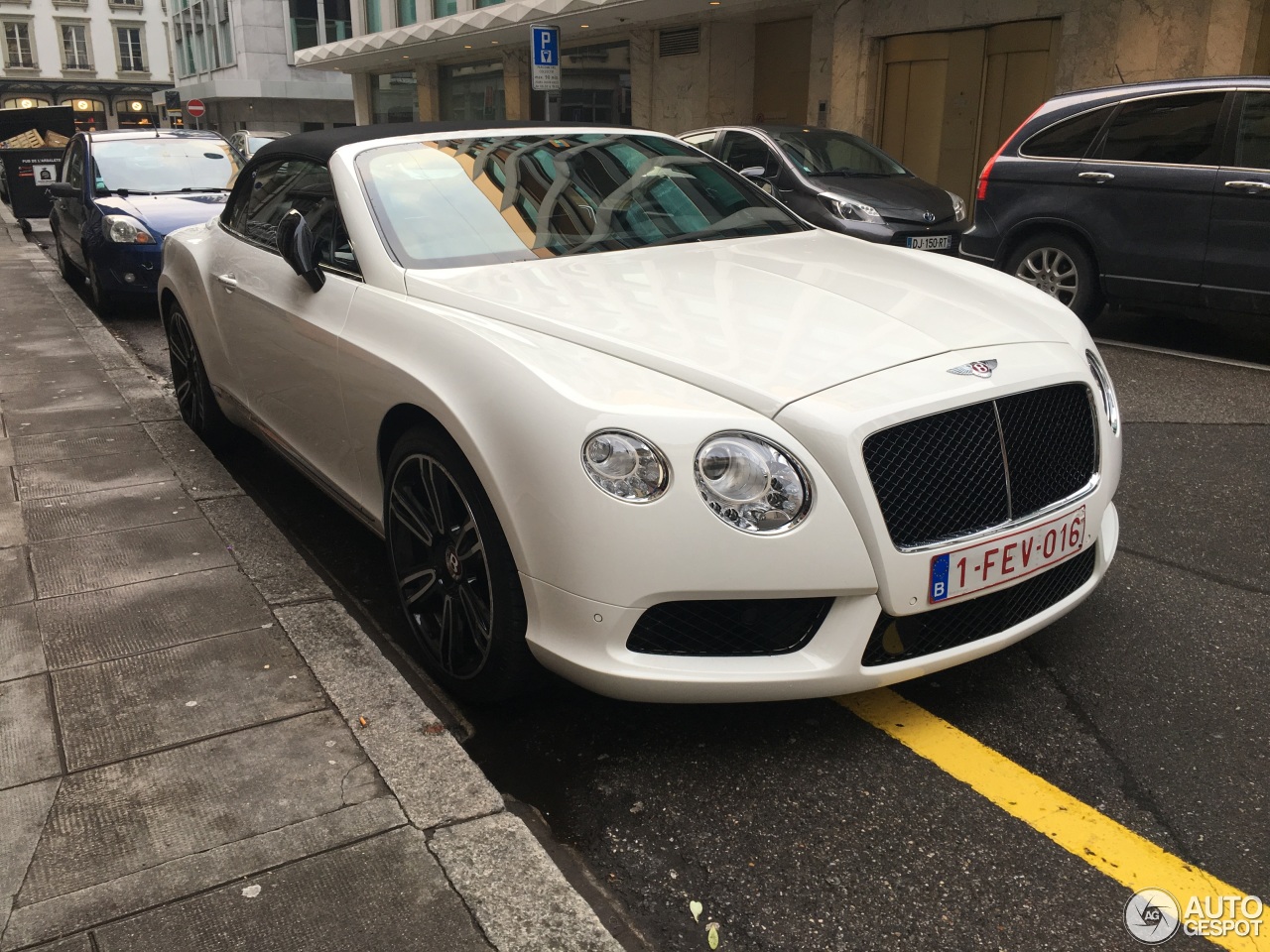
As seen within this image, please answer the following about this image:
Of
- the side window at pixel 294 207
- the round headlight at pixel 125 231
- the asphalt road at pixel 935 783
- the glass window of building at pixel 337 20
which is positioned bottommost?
the asphalt road at pixel 935 783

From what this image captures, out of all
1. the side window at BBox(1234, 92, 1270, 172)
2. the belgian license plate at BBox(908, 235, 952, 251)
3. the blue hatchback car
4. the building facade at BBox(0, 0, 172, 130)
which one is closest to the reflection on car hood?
the blue hatchback car

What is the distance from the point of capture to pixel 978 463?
266 cm

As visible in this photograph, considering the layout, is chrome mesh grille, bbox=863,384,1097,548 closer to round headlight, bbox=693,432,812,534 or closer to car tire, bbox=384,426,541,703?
round headlight, bbox=693,432,812,534

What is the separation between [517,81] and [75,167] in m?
16.8

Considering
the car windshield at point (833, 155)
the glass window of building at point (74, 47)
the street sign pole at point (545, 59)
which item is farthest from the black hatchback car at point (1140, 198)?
the glass window of building at point (74, 47)

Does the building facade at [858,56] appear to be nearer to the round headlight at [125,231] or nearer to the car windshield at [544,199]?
the car windshield at [544,199]

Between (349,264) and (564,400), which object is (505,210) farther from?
(564,400)

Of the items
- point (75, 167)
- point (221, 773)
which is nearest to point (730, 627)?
point (221, 773)

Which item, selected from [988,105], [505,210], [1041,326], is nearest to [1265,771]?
[1041,326]

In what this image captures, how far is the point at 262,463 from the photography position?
17.7 feet

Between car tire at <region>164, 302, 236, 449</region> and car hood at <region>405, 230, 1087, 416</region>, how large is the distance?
2394 millimetres

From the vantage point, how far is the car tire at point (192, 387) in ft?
17.4

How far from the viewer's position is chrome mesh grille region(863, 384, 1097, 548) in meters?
2.53

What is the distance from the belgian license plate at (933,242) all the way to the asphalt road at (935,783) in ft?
20.8
